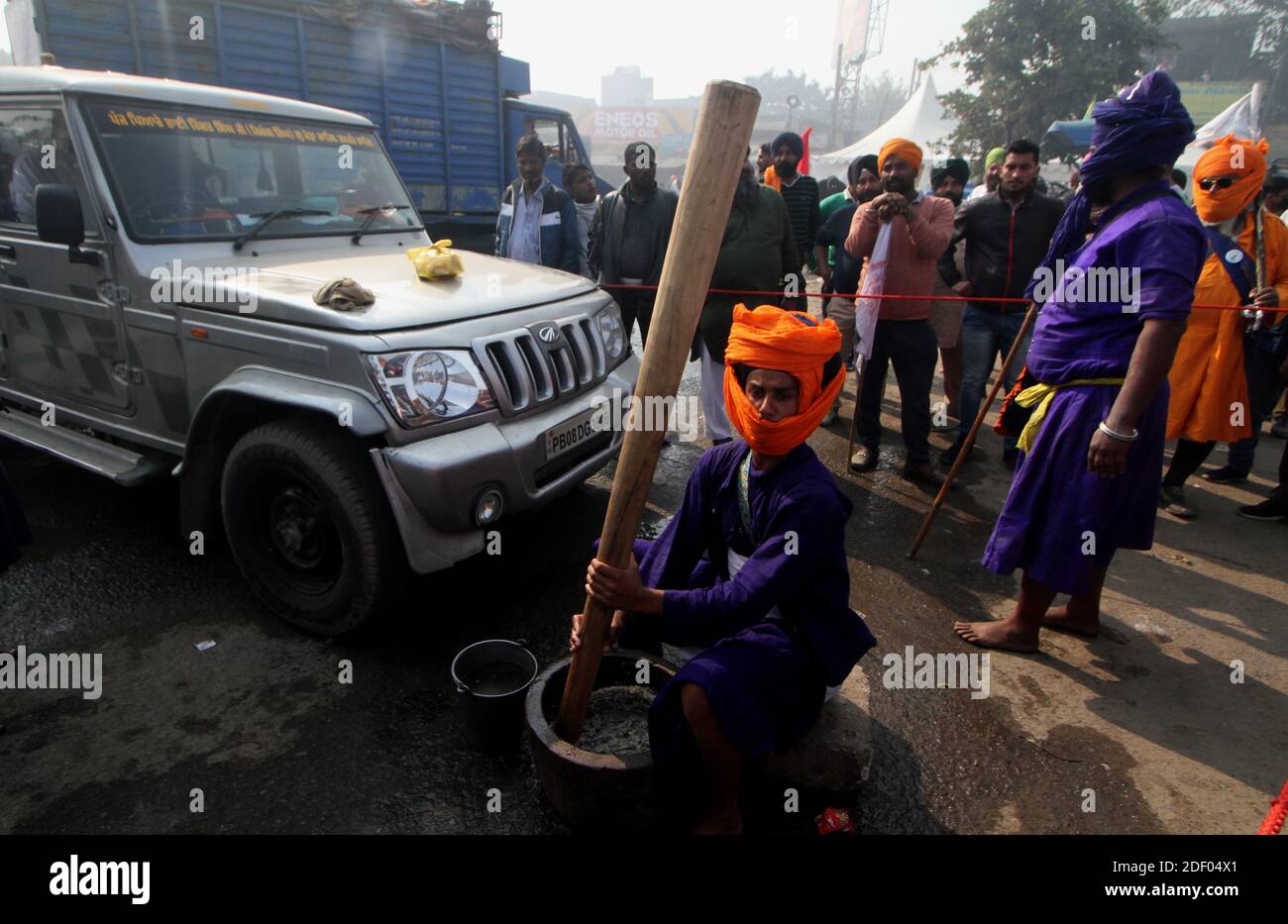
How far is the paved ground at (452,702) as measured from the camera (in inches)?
87.0

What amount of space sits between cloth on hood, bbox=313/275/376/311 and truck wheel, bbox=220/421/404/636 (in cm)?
46

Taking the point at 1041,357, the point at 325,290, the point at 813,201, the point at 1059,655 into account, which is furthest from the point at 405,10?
the point at 1059,655

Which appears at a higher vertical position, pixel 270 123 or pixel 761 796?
pixel 270 123

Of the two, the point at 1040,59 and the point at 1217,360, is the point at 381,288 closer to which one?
the point at 1217,360

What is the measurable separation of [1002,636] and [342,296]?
9.80 ft

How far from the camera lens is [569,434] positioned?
3113 mm

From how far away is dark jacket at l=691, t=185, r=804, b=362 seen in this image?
4.43 meters

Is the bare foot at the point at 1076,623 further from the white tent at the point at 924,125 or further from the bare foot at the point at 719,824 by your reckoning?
the white tent at the point at 924,125

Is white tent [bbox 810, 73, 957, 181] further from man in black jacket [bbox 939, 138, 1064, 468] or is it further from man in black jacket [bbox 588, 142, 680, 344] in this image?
man in black jacket [bbox 588, 142, 680, 344]

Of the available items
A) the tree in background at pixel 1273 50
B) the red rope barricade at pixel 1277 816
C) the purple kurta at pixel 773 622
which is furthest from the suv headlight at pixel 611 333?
the tree in background at pixel 1273 50

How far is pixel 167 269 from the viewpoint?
3.08 m
